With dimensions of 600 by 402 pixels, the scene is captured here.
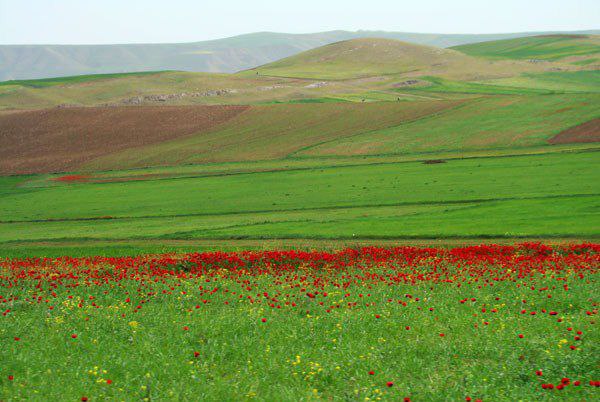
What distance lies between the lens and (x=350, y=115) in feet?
320

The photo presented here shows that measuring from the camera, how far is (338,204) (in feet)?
151

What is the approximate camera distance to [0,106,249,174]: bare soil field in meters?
82.3

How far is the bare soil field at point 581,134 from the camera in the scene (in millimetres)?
67750

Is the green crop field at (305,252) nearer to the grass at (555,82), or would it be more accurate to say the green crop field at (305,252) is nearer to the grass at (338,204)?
the grass at (338,204)

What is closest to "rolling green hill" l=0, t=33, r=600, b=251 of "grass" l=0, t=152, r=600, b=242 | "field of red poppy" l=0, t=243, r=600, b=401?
"grass" l=0, t=152, r=600, b=242

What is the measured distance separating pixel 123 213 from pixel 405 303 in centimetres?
3644

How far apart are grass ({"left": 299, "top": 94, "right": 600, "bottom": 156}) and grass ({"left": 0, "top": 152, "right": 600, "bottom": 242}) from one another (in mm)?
10388

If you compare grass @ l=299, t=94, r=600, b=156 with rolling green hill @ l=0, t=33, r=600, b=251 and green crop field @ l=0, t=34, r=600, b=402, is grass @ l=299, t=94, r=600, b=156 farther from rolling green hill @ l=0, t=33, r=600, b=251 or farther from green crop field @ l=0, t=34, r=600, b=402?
green crop field @ l=0, t=34, r=600, b=402

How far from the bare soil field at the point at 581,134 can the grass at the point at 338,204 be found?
8.75m

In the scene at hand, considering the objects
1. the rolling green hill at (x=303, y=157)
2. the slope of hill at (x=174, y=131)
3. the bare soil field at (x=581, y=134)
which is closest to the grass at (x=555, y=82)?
the rolling green hill at (x=303, y=157)

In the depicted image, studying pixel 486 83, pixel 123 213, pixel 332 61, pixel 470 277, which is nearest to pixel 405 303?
pixel 470 277

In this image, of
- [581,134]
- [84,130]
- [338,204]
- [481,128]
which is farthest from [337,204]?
[84,130]

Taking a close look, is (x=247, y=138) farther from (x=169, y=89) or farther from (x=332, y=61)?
(x=332, y=61)

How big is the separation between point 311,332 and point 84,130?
294ft
